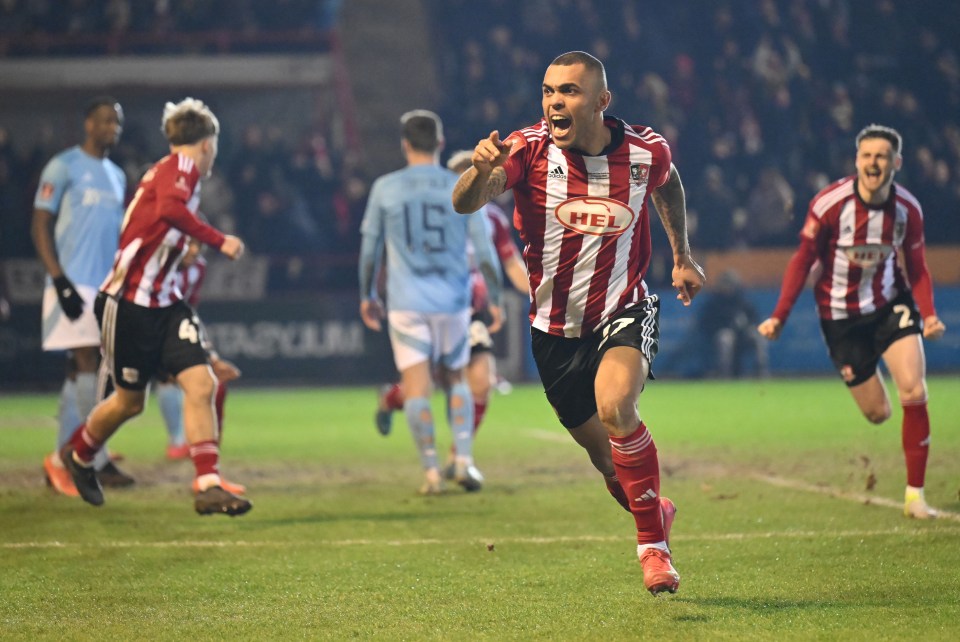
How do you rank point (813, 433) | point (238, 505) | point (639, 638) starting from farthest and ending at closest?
point (813, 433) → point (238, 505) → point (639, 638)

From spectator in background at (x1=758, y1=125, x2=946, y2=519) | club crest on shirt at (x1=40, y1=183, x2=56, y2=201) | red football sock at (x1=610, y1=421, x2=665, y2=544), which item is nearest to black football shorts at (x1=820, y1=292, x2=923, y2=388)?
spectator in background at (x1=758, y1=125, x2=946, y2=519)

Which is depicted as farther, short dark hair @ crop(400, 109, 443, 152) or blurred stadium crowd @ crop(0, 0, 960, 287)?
blurred stadium crowd @ crop(0, 0, 960, 287)

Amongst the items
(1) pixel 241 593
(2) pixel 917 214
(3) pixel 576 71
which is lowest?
(1) pixel 241 593

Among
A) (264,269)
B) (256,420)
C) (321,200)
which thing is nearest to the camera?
(256,420)

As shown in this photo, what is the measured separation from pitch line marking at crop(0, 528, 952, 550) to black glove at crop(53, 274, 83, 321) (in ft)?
7.07

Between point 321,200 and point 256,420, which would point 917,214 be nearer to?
point 256,420

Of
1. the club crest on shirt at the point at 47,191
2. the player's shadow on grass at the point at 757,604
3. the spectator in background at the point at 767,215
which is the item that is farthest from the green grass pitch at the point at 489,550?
the spectator in background at the point at 767,215

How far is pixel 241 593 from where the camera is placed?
498 cm

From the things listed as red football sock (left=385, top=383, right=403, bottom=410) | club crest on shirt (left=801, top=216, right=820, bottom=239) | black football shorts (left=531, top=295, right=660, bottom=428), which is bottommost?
red football sock (left=385, top=383, right=403, bottom=410)

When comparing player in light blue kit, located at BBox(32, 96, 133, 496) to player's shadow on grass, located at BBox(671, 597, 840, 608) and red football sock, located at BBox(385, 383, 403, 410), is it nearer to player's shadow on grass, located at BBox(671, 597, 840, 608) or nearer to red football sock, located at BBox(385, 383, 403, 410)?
red football sock, located at BBox(385, 383, 403, 410)

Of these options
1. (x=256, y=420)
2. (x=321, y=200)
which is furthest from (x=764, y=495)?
(x=321, y=200)

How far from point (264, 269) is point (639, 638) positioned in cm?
A: 1589

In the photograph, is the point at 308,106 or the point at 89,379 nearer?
the point at 89,379

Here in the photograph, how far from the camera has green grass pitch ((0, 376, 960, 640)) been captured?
4.41 meters
